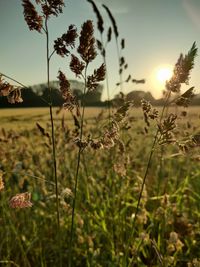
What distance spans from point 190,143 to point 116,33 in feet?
5.73

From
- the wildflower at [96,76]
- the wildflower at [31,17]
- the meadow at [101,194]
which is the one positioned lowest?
the meadow at [101,194]

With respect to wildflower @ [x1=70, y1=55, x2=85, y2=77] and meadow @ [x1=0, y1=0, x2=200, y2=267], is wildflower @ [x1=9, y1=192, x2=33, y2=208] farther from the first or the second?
A: wildflower @ [x1=70, y1=55, x2=85, y2=77]

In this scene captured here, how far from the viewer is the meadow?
6.44ft

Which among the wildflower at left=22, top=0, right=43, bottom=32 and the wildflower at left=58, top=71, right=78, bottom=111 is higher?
the wildflower at left=22, top=0, right=43, bottom=32

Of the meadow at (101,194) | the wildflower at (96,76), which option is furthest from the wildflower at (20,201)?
the wildflower at (96,76)

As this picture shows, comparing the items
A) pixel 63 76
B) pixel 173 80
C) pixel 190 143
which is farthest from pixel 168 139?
pixel 63 76

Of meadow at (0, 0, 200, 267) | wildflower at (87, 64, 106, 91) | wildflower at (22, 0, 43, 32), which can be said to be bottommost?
meadow at (0, 0, 200, 267)

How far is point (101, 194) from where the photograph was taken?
4.59 metres

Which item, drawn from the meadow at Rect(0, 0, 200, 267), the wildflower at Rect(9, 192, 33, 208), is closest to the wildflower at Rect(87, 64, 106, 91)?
the meadow at Rect(0, 0, 200, 267)

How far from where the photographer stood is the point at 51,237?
4418 millimetres

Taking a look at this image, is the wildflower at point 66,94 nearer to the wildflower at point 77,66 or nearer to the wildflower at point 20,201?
the wildflower at point 77,66

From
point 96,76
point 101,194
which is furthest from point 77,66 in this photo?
point 101,194

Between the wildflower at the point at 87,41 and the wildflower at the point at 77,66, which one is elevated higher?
the wildflower at the point at 87,41

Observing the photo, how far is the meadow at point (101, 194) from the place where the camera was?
6.44 feet
